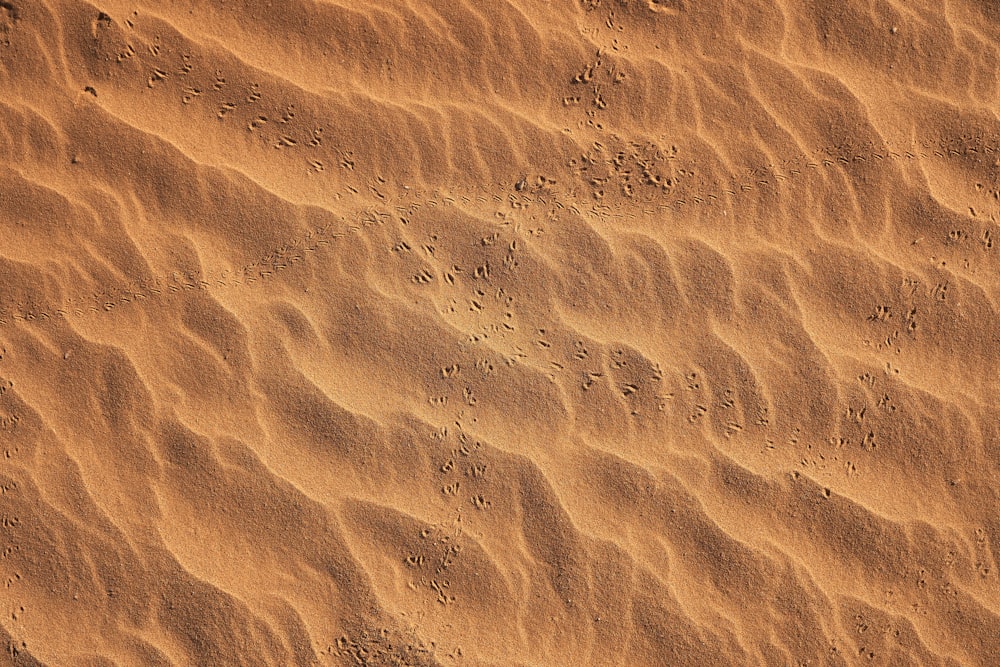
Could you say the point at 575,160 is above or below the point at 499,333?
above

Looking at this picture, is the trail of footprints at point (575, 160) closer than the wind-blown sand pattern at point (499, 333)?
No

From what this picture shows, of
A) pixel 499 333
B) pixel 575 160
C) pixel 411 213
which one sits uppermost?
pixel 575 160

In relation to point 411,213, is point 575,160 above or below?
above

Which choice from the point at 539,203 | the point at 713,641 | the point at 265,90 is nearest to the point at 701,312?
the point at 539,203

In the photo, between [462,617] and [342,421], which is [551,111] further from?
[462,617]

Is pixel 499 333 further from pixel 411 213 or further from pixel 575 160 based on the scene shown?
pixel 575 160

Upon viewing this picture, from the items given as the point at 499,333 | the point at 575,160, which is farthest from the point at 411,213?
the point at 575,160

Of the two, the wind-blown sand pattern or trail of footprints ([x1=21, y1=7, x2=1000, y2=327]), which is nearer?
the wind-blown sand pattern

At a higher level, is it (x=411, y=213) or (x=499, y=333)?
(x=411, y=213)
